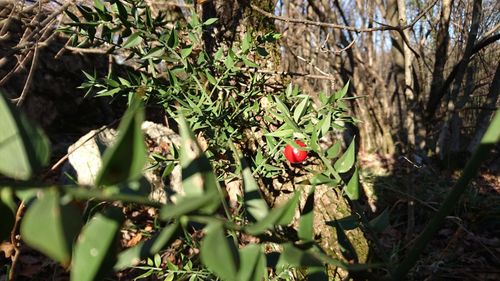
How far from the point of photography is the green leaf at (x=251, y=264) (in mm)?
236

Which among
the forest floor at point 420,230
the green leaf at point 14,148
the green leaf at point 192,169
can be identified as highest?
the green leaf at point 14,148

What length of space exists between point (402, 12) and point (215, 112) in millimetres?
2526

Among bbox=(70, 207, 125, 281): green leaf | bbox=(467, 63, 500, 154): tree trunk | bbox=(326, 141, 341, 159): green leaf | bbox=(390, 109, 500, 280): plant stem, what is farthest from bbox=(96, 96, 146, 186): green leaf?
bbox=(467, 63, 500, 154): tree trunk

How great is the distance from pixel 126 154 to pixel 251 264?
102 millimetres

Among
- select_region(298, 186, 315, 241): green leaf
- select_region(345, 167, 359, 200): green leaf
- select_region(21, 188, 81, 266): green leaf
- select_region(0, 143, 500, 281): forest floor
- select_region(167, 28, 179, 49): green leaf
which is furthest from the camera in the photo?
select_region(0, 143, 500, 281): forest floor

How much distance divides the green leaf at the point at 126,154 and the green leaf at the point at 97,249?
2 cm

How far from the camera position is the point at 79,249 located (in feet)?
0.66

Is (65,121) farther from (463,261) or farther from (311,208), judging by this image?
(311,208)

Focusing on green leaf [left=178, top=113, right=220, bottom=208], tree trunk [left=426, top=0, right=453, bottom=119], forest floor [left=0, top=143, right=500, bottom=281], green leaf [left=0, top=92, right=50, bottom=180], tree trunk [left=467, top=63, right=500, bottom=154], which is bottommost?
forest floor [left=0, top=143, right=500, bottom=281]

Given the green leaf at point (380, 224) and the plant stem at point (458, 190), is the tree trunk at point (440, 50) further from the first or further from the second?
the plant stem at point (458, 190)

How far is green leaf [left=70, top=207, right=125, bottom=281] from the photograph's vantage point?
0.66ft

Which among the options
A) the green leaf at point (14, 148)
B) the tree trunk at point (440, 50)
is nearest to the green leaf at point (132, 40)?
the green leaf at point (14, 148)

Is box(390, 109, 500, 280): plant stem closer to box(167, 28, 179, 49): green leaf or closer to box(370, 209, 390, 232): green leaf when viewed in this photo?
box(370, 209, 390, 232): green leaf

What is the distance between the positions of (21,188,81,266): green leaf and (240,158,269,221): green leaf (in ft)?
0.42
